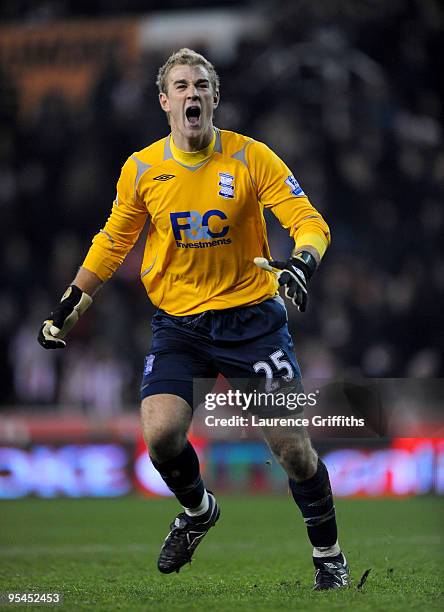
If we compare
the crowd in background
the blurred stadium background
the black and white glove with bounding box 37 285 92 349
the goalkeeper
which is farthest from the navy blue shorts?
the crowd in background

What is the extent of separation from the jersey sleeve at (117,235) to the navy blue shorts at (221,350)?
0.45 m

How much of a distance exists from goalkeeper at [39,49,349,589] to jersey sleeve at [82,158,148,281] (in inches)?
1.3

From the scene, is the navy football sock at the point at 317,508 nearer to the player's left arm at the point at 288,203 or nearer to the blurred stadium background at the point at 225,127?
the player's left arm at the point at 288,203

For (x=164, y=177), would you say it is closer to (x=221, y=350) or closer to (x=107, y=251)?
(x=107, y=251)

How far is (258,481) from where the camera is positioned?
1041 centimetres

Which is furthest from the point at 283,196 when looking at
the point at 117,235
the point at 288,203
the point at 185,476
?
the point at 185,476

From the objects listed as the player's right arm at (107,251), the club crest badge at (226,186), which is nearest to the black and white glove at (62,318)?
the player's right arm at (107,251)

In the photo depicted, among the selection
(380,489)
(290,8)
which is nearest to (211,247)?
(380,489)

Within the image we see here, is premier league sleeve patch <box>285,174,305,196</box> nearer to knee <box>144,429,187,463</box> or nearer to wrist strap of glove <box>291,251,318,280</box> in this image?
wrist strap of glove <box>291,251,318,280</box>

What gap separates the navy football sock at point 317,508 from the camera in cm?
507

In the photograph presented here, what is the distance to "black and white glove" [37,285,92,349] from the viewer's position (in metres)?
5.18

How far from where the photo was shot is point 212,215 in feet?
16.9

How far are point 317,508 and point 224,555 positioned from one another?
1895mm

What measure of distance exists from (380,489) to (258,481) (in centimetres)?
108
